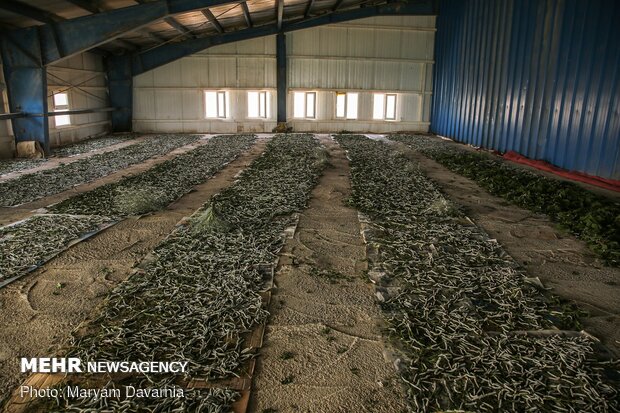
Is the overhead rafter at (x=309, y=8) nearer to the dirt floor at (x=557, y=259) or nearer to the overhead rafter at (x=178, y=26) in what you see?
the overhead rafter at (x=178, y=26)

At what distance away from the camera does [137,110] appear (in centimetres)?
2170

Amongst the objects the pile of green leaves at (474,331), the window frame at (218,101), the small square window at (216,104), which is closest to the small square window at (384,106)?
the window frame at (218,101)

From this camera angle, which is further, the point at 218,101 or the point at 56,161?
the point at 218,101

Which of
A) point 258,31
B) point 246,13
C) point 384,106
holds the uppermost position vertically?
point 246,13

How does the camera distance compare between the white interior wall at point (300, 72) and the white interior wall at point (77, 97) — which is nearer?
the white interior wall at point (77, 97)

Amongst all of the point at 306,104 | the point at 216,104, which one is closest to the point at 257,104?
the point at 216,104

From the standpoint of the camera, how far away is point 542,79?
1198cm

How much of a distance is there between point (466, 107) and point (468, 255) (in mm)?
14574

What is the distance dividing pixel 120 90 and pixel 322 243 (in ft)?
63.8

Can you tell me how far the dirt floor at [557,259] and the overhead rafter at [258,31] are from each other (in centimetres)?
1616

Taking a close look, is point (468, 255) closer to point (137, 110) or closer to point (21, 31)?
point (21, 31)

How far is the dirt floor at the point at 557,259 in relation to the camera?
3.67m

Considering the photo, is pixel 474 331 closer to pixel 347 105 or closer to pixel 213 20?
pixel 213 20

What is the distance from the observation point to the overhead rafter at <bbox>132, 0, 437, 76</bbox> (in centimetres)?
2094
